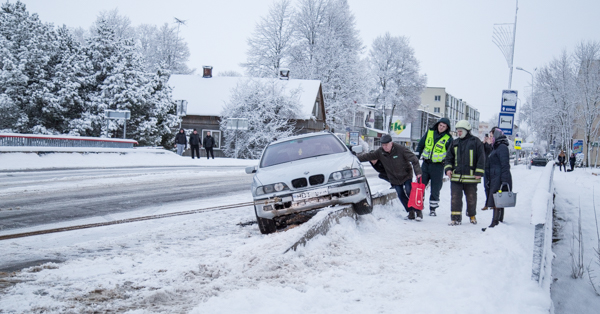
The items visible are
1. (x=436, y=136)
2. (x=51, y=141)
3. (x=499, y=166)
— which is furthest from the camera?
(x=51, y=141)

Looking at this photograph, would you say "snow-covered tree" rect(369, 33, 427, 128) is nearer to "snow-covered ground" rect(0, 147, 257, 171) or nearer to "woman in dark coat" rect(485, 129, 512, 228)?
"snow-covered ground" rect(0, 147, 257, 171)

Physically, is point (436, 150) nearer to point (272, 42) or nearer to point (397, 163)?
point (397, 163)

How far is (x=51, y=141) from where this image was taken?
19516mm

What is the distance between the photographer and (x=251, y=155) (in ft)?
114

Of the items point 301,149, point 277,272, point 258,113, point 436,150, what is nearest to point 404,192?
point 436,150

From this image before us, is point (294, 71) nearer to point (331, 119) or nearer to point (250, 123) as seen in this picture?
point (331, 119)

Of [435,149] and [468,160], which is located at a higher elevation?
[435,149]

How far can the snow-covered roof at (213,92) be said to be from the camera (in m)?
39.7

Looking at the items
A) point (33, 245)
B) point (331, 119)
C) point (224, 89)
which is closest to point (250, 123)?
point (224, 89)

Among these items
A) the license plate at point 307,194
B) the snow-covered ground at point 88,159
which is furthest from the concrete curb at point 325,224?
the snow-covered ground at point 88,159

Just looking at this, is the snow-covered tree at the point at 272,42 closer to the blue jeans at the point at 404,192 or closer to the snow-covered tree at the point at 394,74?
the snow-covered tree at the point at 394,74

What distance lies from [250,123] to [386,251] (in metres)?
29.9

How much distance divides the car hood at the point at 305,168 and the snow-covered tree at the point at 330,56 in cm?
3632

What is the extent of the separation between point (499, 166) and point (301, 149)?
321 cm
